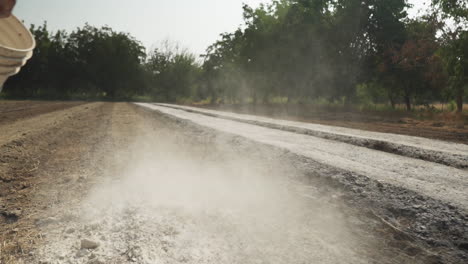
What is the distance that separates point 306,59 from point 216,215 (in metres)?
19.5

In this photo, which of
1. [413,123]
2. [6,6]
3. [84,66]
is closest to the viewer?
[6,6]

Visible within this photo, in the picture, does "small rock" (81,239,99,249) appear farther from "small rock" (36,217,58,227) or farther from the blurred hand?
the blurred hand

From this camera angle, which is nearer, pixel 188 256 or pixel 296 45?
pixel 188 256

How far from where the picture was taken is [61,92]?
3697 centimetres

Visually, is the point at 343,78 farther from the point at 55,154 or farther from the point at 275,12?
the point at 55,154

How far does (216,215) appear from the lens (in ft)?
7.09

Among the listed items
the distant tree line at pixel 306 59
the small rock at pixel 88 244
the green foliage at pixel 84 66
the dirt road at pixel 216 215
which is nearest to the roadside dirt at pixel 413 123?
the distant tree line at pixel 306 59

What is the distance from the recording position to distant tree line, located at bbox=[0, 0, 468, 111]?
537 inches

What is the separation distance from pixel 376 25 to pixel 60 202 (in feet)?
65.6

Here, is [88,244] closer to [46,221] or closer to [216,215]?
[46,221]

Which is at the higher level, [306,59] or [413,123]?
[306,59]

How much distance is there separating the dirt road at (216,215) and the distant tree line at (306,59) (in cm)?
1109

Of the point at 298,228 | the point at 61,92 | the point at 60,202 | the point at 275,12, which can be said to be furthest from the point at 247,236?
the point at 61,92

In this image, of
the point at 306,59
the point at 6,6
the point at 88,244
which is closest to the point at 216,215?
the point at 88,244
